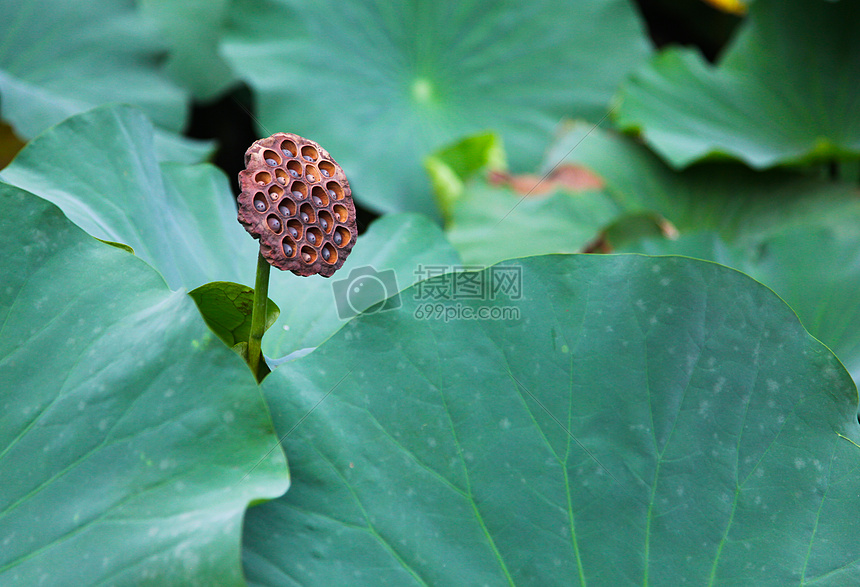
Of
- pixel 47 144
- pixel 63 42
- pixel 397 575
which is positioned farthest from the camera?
pixel 63 42

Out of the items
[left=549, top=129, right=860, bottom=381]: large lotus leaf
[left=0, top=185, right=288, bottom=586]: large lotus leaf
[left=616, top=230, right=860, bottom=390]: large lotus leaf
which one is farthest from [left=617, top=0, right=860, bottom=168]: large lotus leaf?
[left=0, top=185, right=288, bottom=586]: large lotus leaf

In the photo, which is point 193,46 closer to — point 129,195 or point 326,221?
point 129,195

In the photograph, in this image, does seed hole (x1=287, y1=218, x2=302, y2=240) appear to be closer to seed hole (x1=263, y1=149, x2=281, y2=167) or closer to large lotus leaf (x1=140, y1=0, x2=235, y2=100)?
seed hole (x1=263, y1=149, x2=281, y2=167)

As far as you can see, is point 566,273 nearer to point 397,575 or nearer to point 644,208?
point 397,575

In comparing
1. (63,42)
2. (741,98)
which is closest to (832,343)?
(741,98)

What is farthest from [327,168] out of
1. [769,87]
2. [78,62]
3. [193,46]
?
[769,87]

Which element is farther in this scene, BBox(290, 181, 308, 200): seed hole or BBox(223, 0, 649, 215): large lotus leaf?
BBox(223, 0, 649, 215): large lotus leaf

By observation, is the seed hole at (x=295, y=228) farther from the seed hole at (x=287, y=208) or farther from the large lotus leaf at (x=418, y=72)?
the large lotus leaf at (x=418, y=72)
